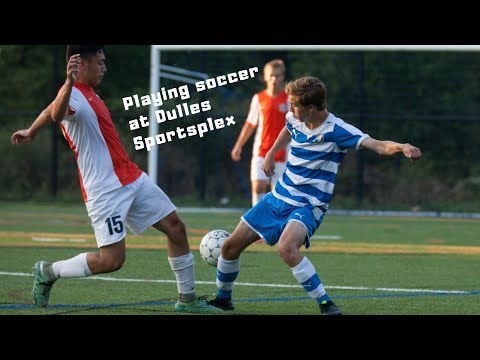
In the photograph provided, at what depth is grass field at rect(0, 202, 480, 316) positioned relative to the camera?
7.76 m

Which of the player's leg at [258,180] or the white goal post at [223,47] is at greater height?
the white goal post at [223,47]

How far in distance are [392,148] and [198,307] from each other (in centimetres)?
178

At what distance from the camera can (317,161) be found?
7.37 metres

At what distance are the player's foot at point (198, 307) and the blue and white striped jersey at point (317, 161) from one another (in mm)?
912

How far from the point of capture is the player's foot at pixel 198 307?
7465 mm

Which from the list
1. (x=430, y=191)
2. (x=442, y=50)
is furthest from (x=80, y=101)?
(x=430, y=191)

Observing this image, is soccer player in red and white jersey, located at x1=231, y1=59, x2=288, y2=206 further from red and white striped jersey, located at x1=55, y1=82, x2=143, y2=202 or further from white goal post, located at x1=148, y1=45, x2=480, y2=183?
white goal post, located at x1=148, y1=45, x2=480, y2=183

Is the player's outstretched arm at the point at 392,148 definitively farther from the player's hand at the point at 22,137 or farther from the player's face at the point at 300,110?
the player's hand at the point at 22,137

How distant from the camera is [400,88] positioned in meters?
22.3

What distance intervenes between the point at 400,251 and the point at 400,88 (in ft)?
33.8

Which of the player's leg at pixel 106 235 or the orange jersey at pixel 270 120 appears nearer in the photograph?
the player's leg at pixel 106 235

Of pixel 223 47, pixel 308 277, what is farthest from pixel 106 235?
pixel 223 47

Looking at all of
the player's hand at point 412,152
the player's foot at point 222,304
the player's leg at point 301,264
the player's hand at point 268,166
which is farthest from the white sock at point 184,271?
the player's hand at point 412,152

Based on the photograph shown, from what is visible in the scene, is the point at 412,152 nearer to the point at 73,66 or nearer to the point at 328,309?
the point at 328,309
